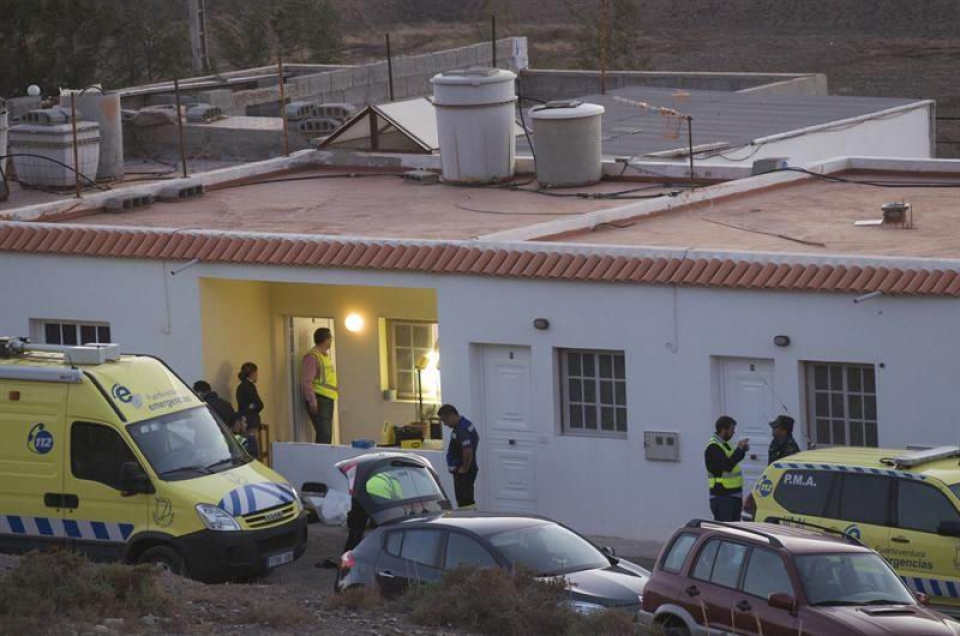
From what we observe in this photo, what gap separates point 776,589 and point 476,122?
15280mm

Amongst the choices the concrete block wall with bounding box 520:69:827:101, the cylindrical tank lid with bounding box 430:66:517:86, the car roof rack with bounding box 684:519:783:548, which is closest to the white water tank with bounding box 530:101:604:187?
the cylindrical tank lid with bounding box 430:66:517:86

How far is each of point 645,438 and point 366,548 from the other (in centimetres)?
519

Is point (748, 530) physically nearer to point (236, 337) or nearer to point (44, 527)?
point (44, 527)

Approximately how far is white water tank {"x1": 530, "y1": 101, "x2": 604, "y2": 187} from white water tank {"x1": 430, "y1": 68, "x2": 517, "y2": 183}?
625mm

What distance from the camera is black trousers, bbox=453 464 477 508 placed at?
839 inches

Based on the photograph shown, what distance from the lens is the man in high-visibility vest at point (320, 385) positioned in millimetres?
23906

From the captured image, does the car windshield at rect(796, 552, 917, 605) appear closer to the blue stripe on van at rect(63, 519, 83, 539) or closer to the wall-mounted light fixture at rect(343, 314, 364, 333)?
the blue stripe on van at rect(63, 519, 83, 539)

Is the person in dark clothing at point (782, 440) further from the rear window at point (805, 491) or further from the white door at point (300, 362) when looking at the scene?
the white door at point (300, 362)

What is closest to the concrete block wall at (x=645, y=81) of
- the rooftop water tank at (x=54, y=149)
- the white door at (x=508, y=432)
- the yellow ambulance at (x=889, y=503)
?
the rooftop water tank at (x=54, y=149)

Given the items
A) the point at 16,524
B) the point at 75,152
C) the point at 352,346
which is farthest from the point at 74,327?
the point at 75,152

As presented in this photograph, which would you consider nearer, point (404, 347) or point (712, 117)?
point (404, 347)

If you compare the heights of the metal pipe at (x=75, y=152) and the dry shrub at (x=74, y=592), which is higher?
the metal pipe at (x=75, y=152)

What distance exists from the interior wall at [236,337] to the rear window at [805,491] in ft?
30.6

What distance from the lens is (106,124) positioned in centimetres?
3161
